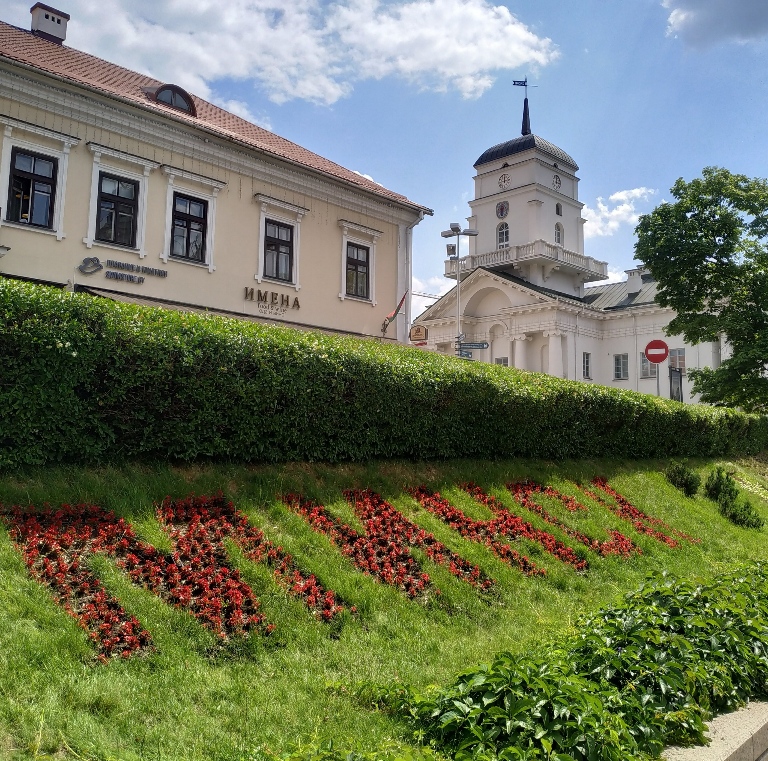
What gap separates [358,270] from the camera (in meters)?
22.1

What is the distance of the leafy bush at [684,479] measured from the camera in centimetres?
1462

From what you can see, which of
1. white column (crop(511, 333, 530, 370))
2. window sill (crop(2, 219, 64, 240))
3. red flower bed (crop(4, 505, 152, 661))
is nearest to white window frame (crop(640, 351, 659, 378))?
white column (crop(511, 333, 530, 370))

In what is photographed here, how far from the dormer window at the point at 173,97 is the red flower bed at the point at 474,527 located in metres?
14.5

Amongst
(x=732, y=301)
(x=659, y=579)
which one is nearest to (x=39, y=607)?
(x=659, y=579)

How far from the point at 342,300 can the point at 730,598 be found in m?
16.4


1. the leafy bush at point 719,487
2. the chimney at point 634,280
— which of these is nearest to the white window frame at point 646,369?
the chimney at point 634,280

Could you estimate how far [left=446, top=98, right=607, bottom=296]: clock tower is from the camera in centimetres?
5144

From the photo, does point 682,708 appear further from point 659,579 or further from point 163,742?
point 163,742

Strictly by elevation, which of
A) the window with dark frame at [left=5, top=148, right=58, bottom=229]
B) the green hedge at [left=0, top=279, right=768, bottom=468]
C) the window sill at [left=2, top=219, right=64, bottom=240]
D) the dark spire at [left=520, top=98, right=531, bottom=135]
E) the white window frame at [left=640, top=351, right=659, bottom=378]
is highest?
the dark spire at [left=520, top=98, right=531, bottom=135]

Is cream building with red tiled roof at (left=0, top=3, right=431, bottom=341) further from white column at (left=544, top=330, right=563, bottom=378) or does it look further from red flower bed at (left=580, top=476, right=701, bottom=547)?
white column at (left=544, top=330, right=563, bottom=378)

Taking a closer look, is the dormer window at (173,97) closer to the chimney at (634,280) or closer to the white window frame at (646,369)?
the white window frame at (646,369)

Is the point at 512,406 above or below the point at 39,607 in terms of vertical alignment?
above

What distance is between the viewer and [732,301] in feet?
84.6

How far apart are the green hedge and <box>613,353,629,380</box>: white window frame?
3969cm
